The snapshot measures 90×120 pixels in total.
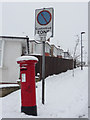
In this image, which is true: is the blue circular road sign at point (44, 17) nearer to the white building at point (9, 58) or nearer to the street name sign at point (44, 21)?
the street name sign at point (44, 21)

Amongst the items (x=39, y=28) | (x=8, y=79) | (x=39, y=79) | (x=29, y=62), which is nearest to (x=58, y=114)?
Result: (x=29, y=62)

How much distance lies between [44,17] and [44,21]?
Answer: 138 millimetres

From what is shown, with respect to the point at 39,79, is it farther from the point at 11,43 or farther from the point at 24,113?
the point at 24,113

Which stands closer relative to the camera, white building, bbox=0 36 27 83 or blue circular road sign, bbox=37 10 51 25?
blue circular road sign, bbox=37 10 51 25

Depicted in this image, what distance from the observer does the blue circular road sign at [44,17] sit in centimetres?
516

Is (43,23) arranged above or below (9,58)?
above

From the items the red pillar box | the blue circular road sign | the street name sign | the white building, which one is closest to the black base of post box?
the red pillar box

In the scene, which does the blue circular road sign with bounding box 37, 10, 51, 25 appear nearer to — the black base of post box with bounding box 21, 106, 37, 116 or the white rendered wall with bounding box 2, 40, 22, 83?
the black base of post box with bounding box 21, 106, 37, 116

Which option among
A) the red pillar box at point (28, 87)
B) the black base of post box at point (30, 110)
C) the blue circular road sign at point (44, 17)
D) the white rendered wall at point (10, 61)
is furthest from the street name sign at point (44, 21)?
the white rendered wall at point (10, 61)

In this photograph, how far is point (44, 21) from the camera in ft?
17.1

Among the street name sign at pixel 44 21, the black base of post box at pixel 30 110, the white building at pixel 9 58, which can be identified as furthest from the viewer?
the white building at pixel 9 58

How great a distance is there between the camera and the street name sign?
514 centimetres

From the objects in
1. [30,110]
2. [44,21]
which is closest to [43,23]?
[44,21]

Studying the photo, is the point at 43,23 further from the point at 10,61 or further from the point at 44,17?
the point at 10,61
